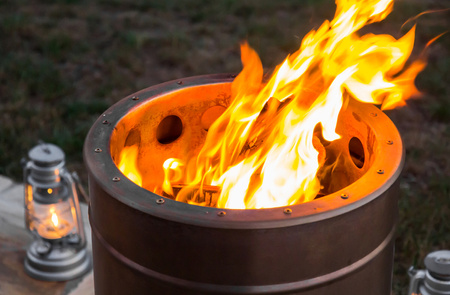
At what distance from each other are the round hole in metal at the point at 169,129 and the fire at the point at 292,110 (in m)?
0.08

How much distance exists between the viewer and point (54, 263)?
281 centimetres

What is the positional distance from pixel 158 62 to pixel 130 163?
113 inches

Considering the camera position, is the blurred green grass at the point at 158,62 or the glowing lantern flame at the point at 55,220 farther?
the blurred green grass at the point at 158,62

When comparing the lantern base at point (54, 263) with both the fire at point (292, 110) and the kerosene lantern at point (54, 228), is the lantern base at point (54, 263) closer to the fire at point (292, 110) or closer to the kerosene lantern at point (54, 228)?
the kerosene lantern at point (54, 228)

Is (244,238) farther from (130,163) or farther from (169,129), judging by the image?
(169,129)

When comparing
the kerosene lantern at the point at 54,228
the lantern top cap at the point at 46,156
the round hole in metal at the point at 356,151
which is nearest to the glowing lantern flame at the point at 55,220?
the kerosene lantern at the point at 54,228

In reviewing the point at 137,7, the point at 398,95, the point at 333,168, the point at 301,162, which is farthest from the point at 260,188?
the point at 137,7

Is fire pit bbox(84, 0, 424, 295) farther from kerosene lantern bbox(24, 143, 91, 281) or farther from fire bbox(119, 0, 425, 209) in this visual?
kerosene lantern bbox(24, 143, 91, 281)

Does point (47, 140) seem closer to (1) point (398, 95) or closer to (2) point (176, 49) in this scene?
(2) point (176, 49)

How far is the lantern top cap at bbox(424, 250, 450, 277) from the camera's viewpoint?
1975mm

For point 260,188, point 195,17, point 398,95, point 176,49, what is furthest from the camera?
point 195,17

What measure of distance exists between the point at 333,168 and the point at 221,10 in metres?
3.59

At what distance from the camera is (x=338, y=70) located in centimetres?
194

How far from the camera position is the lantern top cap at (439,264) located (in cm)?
197
